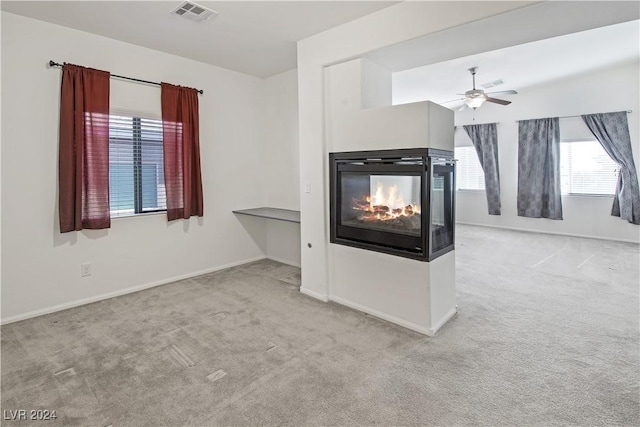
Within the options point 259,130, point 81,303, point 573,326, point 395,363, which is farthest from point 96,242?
point 573,326

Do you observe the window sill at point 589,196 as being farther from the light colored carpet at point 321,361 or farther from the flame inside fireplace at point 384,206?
the flame inside fireplace at point 384,206

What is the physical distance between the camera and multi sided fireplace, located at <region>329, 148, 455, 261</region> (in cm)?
263

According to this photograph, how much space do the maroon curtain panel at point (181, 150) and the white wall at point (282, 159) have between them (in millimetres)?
1070

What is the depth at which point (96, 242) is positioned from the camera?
3.40m

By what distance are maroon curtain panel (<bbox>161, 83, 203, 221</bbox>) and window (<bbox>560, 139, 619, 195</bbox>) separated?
21.1ft

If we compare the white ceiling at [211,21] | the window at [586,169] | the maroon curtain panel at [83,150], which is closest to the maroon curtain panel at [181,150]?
the white ceiling at [211,21]

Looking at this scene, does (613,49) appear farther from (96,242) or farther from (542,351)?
(96,242)

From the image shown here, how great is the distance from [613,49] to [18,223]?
712cm

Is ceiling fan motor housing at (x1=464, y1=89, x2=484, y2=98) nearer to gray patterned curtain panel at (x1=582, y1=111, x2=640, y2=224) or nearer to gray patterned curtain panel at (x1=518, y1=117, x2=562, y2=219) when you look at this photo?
gray patterned curtain panel at (x1=518, y1=117, x2=562, y2=219)

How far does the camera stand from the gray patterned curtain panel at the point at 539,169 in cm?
641

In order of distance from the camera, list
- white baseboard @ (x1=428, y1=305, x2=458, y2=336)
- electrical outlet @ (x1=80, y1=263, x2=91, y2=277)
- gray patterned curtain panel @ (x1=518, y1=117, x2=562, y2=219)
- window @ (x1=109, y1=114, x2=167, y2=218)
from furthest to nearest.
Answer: gray patterned curtain panel @ (x1=518, y1=117, x2=562, y2=219) → window @ (x1=109, y1=114, x2=167, y2=218) → electrical outlet @ (x1=80, y1=263, x2=91, y2=277) → white baseboard @ (x1=428, y1=305, x2=458, y2=336)

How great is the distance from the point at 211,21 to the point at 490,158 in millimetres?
6355

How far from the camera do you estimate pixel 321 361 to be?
2270 mm

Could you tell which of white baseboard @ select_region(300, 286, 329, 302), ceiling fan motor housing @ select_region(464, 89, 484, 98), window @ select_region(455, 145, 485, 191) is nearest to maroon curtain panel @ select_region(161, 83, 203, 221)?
white baseboard @ select_region(300, 286, 329, 302)
